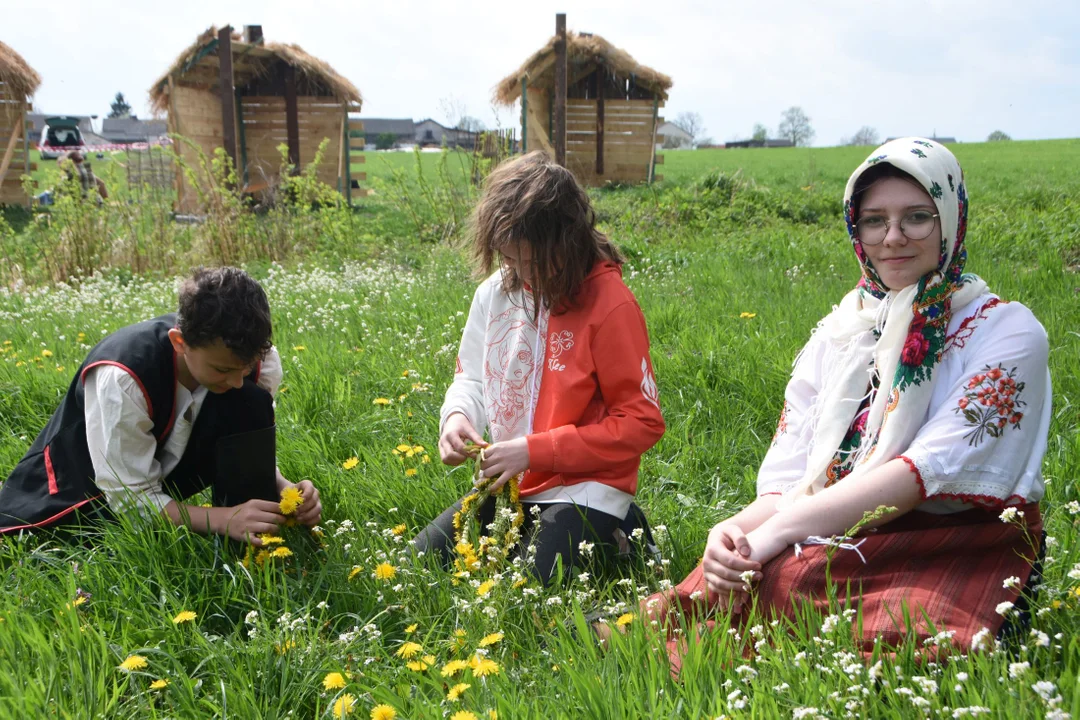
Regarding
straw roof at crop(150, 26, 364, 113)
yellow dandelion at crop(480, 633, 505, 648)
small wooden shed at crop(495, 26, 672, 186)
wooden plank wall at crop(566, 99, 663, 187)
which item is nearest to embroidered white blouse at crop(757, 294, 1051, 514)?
yellow dandelion at crop(480, 633, 505, 648)

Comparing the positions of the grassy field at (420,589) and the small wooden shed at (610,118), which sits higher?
the small wooden shed at (610,118)

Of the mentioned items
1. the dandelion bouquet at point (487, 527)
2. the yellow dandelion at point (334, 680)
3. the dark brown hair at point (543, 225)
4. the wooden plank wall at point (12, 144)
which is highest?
the wooden plank wall at point (12, 144)

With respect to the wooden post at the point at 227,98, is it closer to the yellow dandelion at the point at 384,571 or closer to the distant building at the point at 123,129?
the yellow dandelion at the point at 384,571

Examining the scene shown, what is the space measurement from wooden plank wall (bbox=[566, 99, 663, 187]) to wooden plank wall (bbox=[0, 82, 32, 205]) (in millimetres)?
10310

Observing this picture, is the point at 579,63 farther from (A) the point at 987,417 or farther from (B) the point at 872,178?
(A) the point at 987,417

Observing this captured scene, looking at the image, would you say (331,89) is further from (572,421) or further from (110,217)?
(572,421)

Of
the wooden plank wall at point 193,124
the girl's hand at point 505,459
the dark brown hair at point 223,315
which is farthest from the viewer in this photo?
the wooden plank wall at point 193,124

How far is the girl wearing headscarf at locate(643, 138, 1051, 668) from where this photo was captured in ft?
6.24

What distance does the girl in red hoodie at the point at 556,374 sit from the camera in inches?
102

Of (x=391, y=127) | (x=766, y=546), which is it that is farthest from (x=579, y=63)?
(x=391, y=127)

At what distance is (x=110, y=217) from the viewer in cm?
895

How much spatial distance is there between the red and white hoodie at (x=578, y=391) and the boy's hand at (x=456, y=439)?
101mm

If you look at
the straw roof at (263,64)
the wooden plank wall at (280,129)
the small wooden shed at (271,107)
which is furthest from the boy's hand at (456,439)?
the wooden plank wall at (280,129)

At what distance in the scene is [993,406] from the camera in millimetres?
1912
